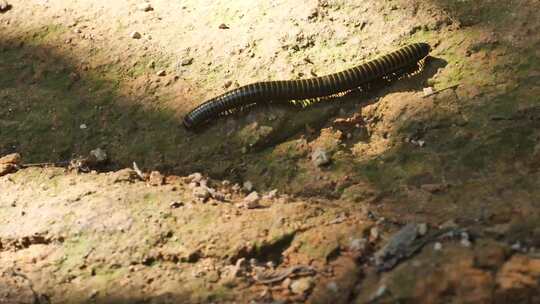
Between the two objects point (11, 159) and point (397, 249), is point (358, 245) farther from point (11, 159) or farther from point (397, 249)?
point (11, 159)

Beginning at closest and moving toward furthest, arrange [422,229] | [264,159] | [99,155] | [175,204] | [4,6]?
[422,229], [175,204], [264,159], [99,155], [4,6]

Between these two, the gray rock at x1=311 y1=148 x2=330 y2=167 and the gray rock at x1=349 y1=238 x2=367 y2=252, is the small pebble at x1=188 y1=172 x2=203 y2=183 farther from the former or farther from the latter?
the gray rock at x1=349 y1=238 x2=367 y2=252

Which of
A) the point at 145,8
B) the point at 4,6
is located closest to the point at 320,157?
the point at 145,8

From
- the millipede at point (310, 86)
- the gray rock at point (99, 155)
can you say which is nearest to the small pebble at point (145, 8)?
the millipede at point (310, 86)

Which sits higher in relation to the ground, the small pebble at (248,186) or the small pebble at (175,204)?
the small pebble at (175,204)

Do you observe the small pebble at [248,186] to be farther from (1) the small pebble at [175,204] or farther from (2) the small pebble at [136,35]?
(2) the small pebble at [136,35]

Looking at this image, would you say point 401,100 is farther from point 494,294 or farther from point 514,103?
point 494,294
